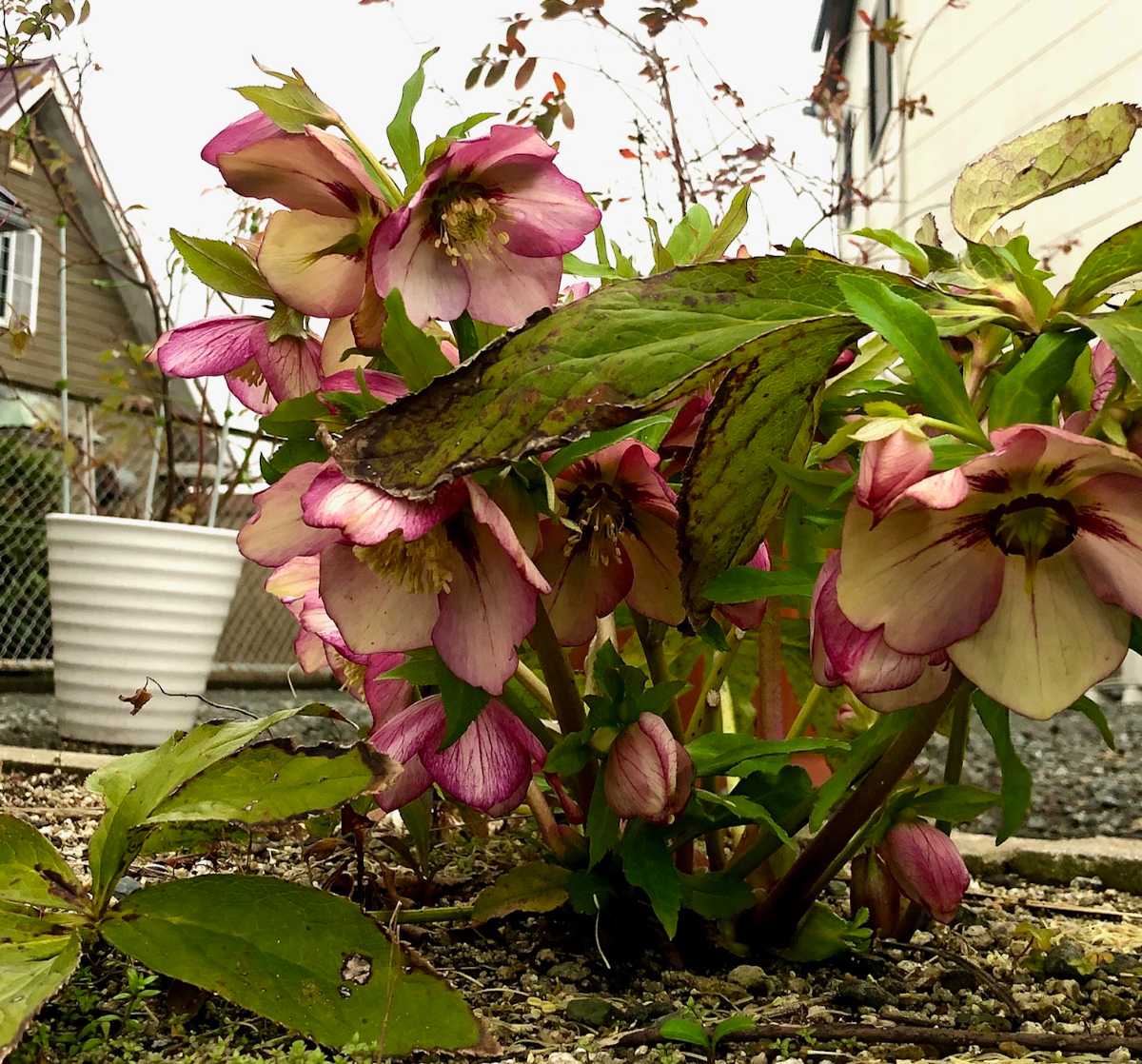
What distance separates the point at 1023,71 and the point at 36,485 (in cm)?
462

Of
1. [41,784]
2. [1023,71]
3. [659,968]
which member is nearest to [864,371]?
[659,968]

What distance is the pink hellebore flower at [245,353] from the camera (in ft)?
2.23

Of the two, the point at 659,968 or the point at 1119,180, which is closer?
the point at 659,968

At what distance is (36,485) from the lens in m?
4.92

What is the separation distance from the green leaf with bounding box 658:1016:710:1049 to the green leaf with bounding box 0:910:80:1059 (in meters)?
0.31

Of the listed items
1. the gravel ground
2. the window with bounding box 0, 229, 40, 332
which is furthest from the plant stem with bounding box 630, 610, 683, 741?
the window with bounding box 0, 229, 40, 332

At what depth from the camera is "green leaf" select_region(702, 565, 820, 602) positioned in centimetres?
55


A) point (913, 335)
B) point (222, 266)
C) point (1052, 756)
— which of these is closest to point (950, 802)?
point (913, 335)

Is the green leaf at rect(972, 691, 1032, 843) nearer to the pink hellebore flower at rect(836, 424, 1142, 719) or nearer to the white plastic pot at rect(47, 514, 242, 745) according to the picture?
the pink hellebore flower at rect(836, 424, 1142, 719)

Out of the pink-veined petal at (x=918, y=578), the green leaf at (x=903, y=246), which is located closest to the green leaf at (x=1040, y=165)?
the green leaf at (x=903, y=246)

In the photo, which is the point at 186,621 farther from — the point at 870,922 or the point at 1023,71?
the point at 1023,71

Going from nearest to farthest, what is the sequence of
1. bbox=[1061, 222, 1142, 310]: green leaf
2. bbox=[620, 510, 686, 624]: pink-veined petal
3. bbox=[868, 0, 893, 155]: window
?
bbox=[1061, 222, 1142, 310]: green leaf < bbox=[620, 510, 686, 624]: pink-veined petal < bbox=[868, 0, 893, 155]: window

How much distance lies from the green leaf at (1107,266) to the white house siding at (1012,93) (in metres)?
2.81

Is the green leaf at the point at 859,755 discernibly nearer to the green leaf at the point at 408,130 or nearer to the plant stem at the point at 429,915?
the plant stem at the point at 429,915
